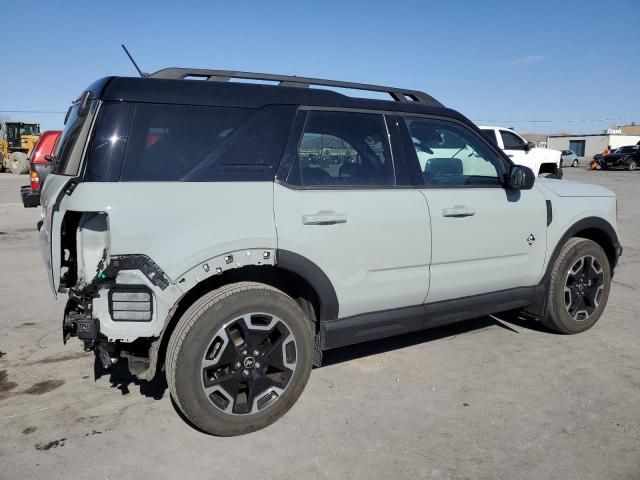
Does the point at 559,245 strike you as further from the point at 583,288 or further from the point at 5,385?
the point at 5,385

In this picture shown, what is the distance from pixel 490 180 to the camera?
4.06 meters

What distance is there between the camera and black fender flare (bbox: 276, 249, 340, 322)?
10.1 ft

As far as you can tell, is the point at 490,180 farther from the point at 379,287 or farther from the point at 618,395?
the point at 618,395

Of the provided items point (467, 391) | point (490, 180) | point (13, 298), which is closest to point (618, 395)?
point (467, 391)

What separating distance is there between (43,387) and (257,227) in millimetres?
1996

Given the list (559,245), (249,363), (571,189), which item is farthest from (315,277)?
(571,189)

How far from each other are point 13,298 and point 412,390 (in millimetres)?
4445

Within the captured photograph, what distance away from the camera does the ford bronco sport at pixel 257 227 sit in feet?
9.13

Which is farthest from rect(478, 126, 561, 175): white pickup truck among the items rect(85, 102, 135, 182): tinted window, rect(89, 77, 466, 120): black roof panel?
rect(85, 102, 135, 182): tinted window

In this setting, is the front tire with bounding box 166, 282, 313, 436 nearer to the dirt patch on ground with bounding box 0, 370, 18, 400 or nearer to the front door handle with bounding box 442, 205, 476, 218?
the front door handle with bounding box 442, 205, 476, 218

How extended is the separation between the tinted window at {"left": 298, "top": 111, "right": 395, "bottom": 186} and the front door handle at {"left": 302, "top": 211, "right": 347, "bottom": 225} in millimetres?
205

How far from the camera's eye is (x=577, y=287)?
4.60m

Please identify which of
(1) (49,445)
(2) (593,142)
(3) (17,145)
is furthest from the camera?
(2) (593,142)

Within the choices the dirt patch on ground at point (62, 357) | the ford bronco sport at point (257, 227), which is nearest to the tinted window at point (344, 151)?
the ford bronco sport at point (257, 227)
